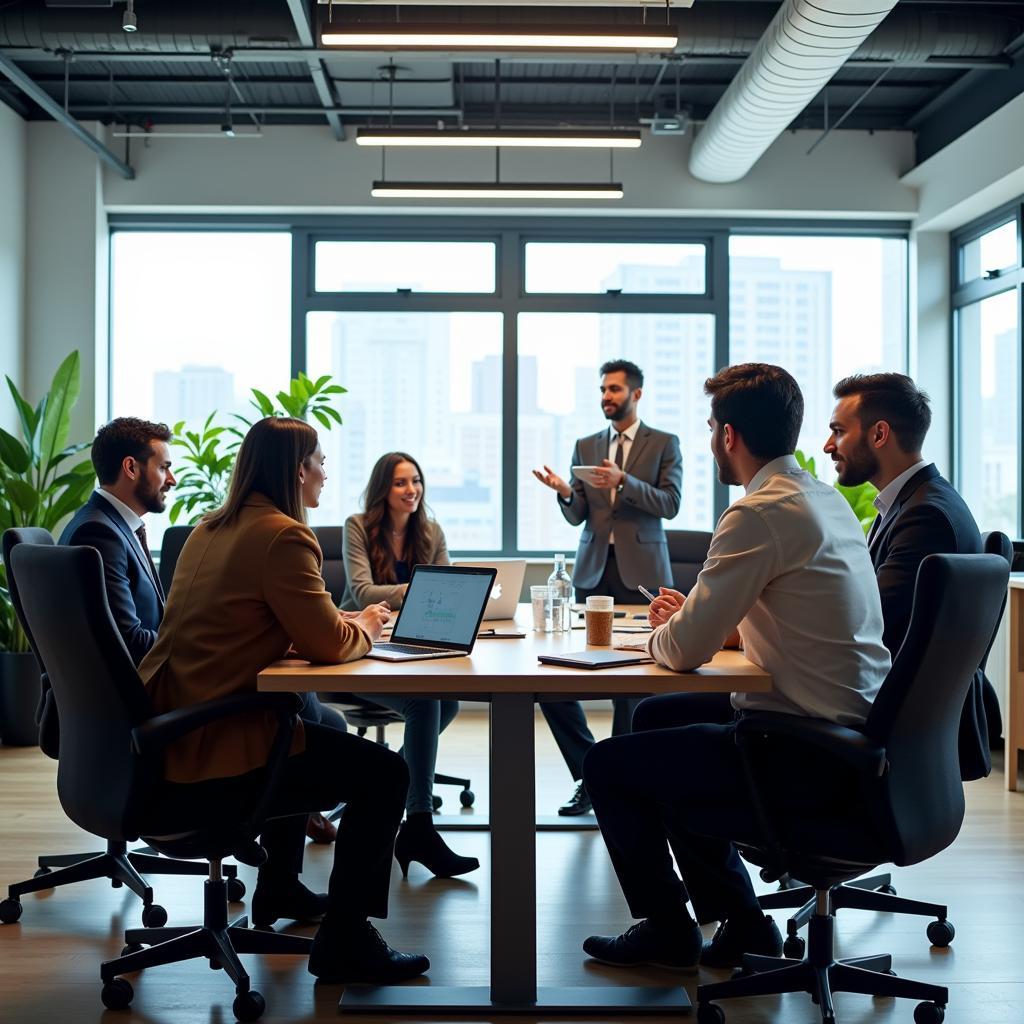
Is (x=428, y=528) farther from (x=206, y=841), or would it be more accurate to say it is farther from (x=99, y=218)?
(x=99, y=218)

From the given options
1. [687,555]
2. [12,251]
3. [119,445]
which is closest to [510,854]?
[119,445]

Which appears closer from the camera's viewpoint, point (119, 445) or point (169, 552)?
point (119, 445)

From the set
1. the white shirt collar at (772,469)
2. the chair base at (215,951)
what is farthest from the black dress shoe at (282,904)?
the white shirt collar at (772,469)

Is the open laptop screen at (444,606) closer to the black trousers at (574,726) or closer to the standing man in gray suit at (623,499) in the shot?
the black trousers at (574,726)

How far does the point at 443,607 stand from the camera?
265cm

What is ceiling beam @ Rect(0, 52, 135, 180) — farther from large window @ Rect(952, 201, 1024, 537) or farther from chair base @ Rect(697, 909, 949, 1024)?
chair base @ Rect(697, 909, 949, 1024)

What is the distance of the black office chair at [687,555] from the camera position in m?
4.33

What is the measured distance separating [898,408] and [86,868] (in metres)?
2.49

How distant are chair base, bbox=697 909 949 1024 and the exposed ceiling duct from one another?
11.2 ft

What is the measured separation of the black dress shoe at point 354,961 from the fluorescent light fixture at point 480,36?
2.79 meters

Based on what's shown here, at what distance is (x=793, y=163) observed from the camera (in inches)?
256

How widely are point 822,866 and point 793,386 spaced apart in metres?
0.99

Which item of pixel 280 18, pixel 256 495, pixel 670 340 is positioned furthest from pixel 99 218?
pixel 256 495

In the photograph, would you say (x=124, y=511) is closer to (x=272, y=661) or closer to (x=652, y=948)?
(x=272, y=661)
